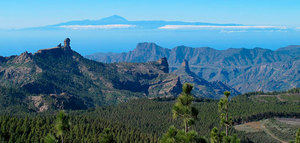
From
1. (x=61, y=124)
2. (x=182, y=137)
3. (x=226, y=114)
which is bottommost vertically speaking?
(x=61, y=124)

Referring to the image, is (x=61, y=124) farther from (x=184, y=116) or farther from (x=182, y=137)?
(x=182, y=137)

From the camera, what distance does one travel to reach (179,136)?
44844 mm

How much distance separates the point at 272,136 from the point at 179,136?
533 feet

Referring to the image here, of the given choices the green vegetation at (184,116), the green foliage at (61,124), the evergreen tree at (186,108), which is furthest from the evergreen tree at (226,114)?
the green foliage at (61,124)

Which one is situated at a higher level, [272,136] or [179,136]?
[179,136]

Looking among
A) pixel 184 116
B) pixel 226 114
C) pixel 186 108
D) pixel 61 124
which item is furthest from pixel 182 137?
pixel 61 124

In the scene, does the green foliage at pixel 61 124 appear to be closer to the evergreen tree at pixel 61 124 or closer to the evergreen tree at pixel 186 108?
the evergreen tree at pixel 61 124

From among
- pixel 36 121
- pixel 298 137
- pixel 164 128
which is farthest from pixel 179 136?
pixel 164 128

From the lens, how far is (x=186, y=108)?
158 feet

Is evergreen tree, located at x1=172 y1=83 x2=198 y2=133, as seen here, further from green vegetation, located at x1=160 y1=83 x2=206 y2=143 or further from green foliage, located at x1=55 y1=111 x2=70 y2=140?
green foliage, located at x1=55 y1=111 x2=70 y2=140

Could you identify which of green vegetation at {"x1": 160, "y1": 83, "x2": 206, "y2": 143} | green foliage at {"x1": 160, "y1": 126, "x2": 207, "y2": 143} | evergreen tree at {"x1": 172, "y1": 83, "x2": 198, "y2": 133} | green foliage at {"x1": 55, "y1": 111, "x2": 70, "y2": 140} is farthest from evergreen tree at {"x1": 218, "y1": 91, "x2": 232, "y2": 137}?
green foliage at {"x1": 55, "y1": 111, "x2": 70, "y2": 140}

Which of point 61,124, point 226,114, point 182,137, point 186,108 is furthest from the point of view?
point 226,114

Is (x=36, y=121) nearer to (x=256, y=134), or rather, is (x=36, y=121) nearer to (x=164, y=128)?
(x=164, y=128)

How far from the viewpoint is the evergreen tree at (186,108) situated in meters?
47.8
